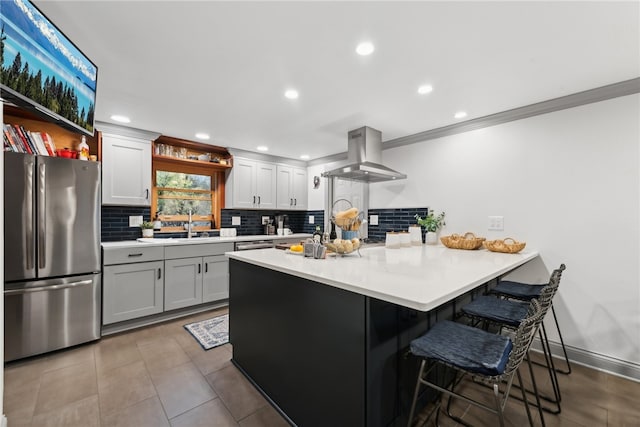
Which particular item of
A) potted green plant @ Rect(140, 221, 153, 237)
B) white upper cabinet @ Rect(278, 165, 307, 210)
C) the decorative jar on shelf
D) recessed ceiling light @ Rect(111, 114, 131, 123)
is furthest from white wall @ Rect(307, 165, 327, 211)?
recessed ceiling light @ Rect(111, 114, 131, 123)

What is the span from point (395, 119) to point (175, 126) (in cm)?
244

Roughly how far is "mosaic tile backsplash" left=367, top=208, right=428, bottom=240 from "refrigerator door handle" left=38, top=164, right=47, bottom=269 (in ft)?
11.2

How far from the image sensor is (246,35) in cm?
155

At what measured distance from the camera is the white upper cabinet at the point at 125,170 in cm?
294

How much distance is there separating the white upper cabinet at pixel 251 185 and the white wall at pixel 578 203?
9.22ft

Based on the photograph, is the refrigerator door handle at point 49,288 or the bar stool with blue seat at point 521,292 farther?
the refrigerator door handle at point 49,288

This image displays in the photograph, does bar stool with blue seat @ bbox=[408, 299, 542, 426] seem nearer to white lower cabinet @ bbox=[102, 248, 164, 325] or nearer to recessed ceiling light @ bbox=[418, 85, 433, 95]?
recessed ceiling light @ bbox=[418, 85, 433, 95]

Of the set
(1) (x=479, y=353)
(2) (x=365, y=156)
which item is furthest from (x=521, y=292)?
(2) (x=365, y=156)

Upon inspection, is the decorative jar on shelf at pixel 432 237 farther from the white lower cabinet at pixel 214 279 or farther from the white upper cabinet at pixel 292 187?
the white lower cabinet at pixel 214 279

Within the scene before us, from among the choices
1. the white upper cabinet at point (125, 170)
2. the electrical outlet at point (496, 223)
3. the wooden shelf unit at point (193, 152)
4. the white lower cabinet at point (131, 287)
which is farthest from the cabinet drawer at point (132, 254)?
the electrical outlet at point (496, 223)

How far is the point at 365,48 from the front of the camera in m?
1.64

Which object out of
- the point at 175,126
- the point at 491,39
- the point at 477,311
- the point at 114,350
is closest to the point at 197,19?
the point at 491,39

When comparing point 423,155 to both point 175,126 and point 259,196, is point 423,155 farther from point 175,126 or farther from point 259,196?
point 175,126

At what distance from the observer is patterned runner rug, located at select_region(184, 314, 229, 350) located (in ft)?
8.15
